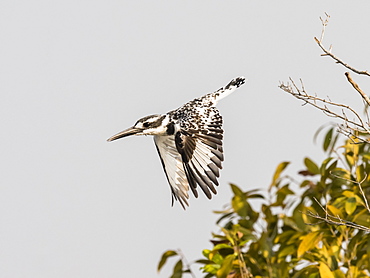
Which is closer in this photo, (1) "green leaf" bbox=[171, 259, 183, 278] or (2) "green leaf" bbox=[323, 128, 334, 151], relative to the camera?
(1) "green leaf" bbox=[171, 259, 183, 278]

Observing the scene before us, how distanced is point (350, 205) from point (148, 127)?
2023 mm

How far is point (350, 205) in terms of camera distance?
5281 millimetres

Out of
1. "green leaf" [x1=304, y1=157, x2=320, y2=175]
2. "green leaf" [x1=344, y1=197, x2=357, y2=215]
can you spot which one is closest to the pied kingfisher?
"green leaf" [x1=304, y1=157, x2=320, y2=175]

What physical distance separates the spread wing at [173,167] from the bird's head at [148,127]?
39 cm

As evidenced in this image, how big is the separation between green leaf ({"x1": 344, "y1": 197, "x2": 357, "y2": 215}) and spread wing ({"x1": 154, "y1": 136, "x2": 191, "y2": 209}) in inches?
80.4

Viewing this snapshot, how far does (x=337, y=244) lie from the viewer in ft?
18.0

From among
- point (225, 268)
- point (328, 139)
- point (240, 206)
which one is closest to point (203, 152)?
point (240, 206)

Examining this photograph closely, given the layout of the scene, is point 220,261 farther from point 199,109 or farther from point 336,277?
point 199,109

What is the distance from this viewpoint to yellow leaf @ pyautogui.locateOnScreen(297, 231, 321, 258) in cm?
528

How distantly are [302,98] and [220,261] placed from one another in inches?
92.1

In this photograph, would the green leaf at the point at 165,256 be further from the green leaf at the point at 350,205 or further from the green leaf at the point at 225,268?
the green leaf at the point at 350,205

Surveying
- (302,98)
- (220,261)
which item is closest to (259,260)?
(220,261)

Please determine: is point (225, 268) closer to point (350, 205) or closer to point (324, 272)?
point (324, 272)

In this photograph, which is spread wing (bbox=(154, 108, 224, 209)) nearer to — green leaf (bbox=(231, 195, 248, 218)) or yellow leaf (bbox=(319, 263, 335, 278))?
green leaf (bbox=(231, 195, 248, 218))
